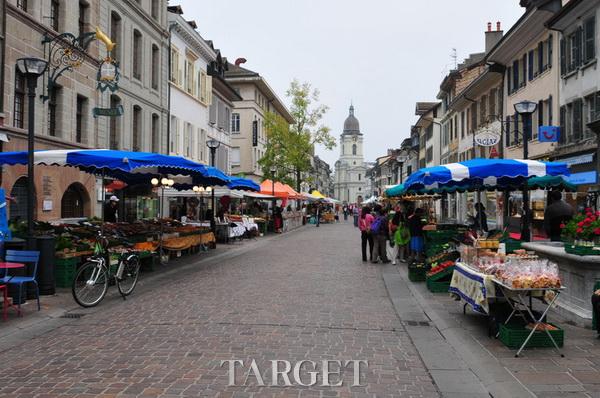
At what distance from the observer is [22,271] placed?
9.57 metres

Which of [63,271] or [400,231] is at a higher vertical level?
[400,231]

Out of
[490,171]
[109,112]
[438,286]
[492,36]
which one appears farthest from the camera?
[492,36]


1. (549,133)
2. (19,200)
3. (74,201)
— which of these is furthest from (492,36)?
(19,200)

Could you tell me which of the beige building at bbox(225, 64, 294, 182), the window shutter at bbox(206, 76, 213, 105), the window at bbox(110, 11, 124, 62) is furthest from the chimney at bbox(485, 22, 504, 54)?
the window at bbox(110, 11, 124, 62)

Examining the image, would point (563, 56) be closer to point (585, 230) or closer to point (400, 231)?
point (400, 231)

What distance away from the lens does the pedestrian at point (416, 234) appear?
15.1 metres

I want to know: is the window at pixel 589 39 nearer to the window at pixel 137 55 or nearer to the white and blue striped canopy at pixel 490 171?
the white and blue striped canopy at pixel 490 171

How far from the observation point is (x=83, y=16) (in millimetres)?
20938

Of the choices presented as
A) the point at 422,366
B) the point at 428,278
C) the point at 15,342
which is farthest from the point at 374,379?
the point at 428,278

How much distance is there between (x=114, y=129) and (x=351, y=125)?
6021 inches

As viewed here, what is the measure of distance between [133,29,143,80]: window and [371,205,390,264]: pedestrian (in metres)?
14.6

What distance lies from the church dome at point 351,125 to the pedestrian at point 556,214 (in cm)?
16469

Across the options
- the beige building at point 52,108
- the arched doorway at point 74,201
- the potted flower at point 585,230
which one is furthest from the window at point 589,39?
the arched doorway at point 74,201

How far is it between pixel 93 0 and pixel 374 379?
20.1 m
